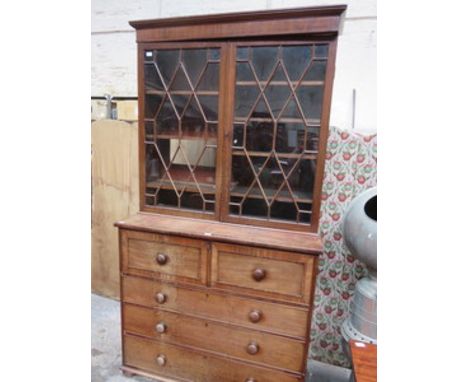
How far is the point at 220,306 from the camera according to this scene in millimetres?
1460

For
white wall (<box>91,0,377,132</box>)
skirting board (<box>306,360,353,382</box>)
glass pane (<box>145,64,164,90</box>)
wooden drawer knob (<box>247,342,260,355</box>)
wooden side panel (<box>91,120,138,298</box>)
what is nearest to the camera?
wooden drawer knob (<box>247,342,260,355</box>)

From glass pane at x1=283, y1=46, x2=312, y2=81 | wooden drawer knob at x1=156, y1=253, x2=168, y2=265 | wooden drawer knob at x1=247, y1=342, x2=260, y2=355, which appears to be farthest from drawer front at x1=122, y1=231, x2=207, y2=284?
glass pane at x1=283, y1=46, x2=312, y2=81

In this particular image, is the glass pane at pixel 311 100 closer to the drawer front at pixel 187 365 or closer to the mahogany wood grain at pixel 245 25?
the mahogany wood grain at pixel 245 25

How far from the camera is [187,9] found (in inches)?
75.6

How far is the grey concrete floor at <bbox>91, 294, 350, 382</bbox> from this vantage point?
172 cm

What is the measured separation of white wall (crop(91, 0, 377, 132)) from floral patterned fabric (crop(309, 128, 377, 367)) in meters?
0.14

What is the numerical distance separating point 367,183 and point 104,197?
1.92 meters

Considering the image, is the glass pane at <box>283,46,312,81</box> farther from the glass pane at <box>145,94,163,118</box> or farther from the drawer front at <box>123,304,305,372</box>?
the drawer front at <box>123,304,305,372</box>

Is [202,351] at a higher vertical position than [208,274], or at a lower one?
lower

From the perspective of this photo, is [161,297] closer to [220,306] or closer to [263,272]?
[220,306]

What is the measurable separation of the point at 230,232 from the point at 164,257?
37 centimetres

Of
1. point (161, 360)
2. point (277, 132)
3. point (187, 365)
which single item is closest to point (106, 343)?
point (161, 360)
